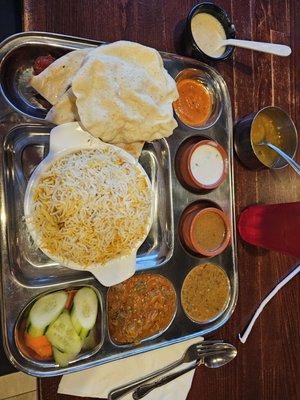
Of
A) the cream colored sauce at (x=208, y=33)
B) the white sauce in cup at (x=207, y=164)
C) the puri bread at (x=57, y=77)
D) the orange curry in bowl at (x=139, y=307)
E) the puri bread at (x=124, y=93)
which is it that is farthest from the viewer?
the cream colored sauce at (x=208, y=33)

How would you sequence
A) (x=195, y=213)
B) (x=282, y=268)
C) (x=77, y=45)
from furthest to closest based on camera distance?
(x=282, y=268)
(x=195, y=213)
(x=77, y=45)

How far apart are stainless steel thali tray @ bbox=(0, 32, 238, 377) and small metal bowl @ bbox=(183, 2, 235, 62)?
60mm

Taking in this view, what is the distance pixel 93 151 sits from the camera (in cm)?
200

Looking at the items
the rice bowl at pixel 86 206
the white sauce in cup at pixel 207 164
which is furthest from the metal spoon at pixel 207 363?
the white sauce in cup at pixel 207 164

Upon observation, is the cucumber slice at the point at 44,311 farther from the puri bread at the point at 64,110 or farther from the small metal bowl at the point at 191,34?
the small metal bowl at the point at 191,34

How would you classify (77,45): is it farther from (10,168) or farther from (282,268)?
(282,268)

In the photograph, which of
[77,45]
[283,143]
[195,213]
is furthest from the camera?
[283,143]

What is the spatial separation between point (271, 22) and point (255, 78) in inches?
17.6

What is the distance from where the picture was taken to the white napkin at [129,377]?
7.13ft

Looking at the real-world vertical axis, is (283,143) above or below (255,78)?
below

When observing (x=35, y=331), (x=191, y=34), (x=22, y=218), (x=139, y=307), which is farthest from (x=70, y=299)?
(x=191, y=34)

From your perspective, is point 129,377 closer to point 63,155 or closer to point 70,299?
point 70,299

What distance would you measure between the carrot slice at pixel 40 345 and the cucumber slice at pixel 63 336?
57 millimetres

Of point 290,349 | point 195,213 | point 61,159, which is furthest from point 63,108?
point 290,349
